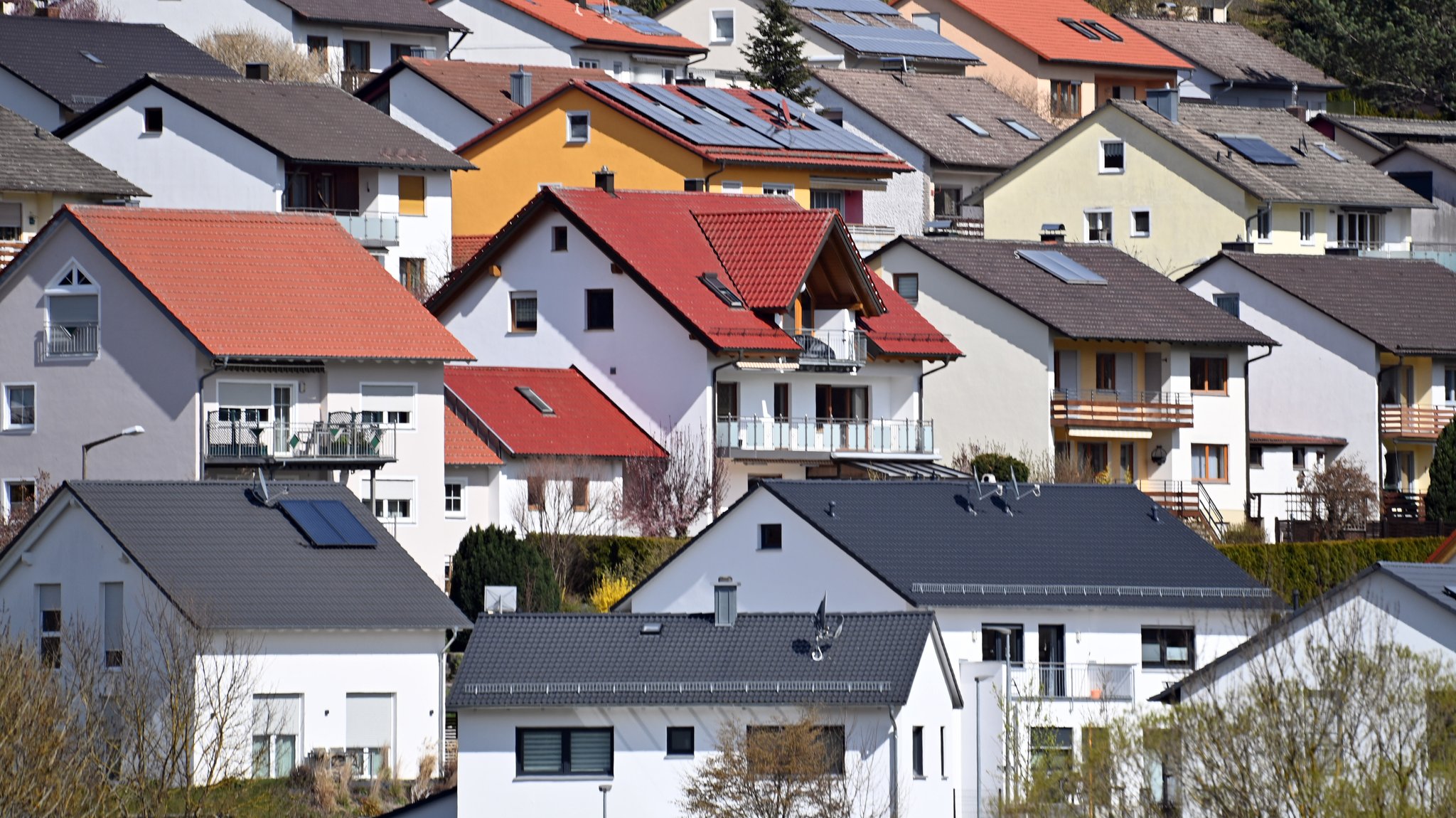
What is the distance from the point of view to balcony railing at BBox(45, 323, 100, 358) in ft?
201

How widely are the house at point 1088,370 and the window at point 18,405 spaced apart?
76.7 feet

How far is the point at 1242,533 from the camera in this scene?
233 feet

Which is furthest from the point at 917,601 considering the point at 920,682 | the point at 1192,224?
the point at 1192,224

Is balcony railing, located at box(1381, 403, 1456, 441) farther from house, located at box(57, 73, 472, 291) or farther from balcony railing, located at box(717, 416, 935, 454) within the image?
house, located at box(57, 73, 472, 291)

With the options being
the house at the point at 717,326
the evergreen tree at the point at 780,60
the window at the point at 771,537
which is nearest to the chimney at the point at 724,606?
the window at the point at 771,537

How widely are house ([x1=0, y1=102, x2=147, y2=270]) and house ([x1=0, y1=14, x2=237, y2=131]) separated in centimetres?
786

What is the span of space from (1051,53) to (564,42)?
18020mm

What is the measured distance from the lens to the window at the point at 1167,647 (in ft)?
176

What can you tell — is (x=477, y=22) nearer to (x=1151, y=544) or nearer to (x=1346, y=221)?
(x=1346, y=221)

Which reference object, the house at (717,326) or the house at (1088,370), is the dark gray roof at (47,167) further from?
the house at (1088,370)

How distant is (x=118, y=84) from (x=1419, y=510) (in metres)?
34.8

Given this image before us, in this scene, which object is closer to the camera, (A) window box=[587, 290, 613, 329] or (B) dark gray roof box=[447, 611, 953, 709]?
(B) dark gray roof box=[447, 611, 953, 709]

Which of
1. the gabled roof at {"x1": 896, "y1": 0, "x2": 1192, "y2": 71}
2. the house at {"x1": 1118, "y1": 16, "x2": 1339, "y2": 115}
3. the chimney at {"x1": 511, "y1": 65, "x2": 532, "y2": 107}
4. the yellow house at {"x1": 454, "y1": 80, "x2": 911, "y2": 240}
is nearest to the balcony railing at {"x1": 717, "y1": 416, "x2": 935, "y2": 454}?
the yellow house at {"x1": 454, "y1": 80, "x2": 911, "y2": 240}

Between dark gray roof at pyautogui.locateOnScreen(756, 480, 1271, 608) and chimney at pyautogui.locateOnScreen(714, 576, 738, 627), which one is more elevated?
dark gray roof at pyautogui.locateOnScreen(756, 480, 1271, 608)
